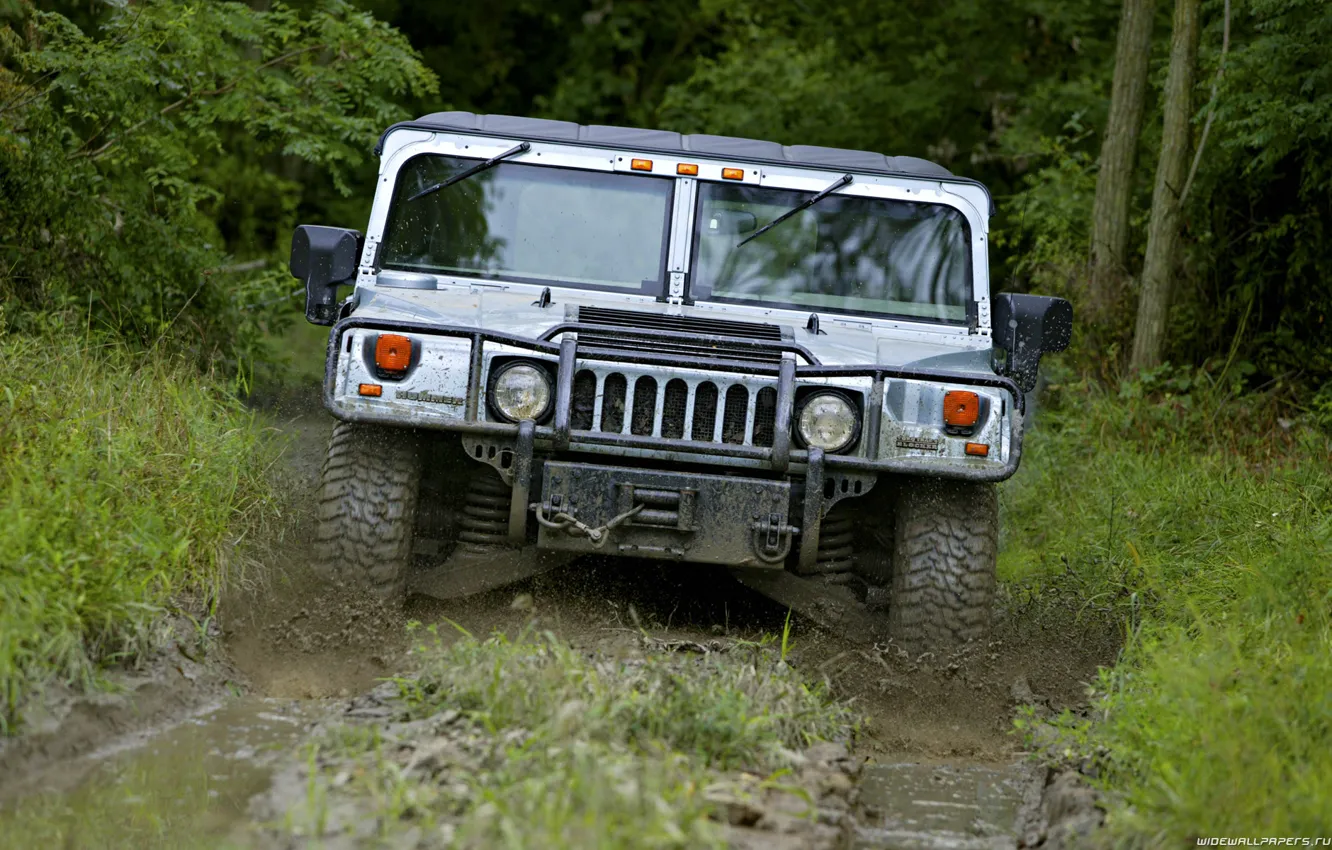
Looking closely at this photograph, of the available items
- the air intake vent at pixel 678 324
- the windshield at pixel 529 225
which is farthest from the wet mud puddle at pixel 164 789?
the windshield at pixel 529 225

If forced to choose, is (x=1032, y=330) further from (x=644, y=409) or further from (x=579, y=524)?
(x=579, y=524)

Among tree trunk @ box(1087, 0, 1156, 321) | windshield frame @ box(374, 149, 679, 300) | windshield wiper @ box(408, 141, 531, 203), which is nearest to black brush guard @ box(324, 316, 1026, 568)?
windshield frame @ box(374, 149, 679, 300)

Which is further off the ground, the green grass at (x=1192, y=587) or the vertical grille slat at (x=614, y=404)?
the vertical grille slat at (x=614, y=404)

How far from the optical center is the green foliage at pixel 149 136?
7012 millimetres

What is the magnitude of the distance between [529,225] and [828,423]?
1.51m

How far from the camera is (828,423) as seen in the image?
15.8 ft

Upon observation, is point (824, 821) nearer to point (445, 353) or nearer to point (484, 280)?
point (445, 353)

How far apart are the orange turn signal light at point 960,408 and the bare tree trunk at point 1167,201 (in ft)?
16.8

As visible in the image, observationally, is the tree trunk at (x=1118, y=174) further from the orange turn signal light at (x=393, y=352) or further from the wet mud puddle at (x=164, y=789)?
the wet mud puddle at (x=164, y=789)

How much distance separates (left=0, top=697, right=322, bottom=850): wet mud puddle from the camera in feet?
10.9

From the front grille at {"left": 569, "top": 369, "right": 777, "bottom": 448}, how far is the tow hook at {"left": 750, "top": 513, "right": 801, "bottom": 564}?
10.1 inches

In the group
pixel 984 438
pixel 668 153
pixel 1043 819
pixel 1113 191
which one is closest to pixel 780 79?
pixel 1113 191

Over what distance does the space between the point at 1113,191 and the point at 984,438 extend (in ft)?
20.2

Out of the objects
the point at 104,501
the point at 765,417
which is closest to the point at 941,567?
the point at 765,417
